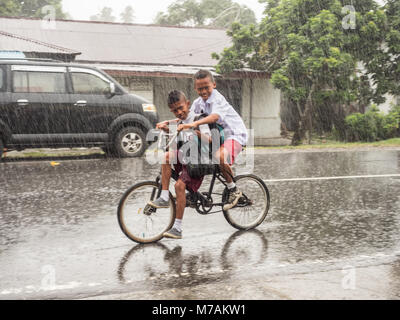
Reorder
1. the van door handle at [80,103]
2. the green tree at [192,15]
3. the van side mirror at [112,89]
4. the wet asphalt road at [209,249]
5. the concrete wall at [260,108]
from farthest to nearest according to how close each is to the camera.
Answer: the green tree at [192,15] < the concrete wall at [260,108] < the van side mirror at [112,89] < the van door handle at [80,103] < the wet asphalt road at [209,249]

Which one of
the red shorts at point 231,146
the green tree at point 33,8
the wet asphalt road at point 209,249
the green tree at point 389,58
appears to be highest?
the green tree at point 33,8

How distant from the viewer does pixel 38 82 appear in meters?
11.6

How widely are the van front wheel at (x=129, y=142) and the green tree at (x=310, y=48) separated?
26.1ft

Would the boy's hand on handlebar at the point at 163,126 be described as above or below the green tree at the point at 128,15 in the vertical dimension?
below

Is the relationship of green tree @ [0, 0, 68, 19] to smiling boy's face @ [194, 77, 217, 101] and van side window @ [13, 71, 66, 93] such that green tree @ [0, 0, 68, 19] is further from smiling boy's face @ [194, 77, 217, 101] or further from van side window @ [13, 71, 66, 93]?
smiling boy's face @ [194, 77, 217, 101]

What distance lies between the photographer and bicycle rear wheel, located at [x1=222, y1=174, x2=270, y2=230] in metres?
5.78

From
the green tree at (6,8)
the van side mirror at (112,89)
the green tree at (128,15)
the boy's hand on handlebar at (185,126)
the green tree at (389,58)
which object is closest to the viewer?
the boy's hand on handlebar at (185,126)

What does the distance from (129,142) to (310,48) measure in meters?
9.08

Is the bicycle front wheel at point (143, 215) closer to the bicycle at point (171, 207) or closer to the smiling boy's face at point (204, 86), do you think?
the bicycle at point (171, 207)

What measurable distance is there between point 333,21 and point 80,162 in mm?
10665

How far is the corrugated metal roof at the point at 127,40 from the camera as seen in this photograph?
68.7 feet

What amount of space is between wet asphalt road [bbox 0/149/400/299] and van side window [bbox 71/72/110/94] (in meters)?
3.69

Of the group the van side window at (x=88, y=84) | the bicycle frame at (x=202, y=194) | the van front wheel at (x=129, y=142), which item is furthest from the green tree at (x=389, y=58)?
the bicycle frame at (x=202, y=194)

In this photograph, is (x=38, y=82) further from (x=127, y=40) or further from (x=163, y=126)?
(x=127, y=40)
